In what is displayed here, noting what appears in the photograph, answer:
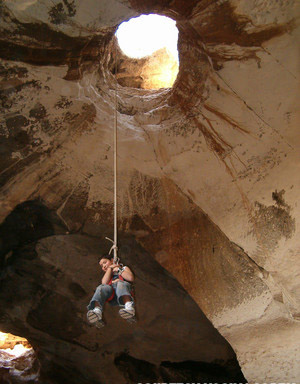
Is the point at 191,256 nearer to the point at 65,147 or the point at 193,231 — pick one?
the point at 193,231

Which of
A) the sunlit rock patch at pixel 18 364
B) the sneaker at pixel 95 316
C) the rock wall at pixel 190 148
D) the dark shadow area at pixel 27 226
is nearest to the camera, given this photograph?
the sneaker at pixel 95 316

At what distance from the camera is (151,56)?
7.17 m

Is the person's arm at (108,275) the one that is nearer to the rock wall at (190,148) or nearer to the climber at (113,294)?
the climber at (113,294)

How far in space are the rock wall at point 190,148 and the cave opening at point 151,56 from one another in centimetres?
208

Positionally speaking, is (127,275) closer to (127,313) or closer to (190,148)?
(127,313)

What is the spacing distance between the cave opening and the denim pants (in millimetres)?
4748

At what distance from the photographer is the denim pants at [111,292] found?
9.97ft

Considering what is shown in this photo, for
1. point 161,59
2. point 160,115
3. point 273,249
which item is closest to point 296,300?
point 273,249

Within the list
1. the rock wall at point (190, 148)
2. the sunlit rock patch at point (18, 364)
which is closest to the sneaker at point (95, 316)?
the rock wall at point (190, 148)

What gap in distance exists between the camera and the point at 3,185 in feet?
15.4

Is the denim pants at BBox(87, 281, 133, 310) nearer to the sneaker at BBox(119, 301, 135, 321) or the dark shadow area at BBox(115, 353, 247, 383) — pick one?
the sneaker at BBox(119, 301, 135, 321)

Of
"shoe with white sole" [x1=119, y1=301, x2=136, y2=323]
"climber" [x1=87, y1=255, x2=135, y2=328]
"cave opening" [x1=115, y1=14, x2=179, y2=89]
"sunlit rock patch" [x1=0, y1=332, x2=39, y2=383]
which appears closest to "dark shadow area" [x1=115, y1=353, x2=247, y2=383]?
"sunlit rock patch" [x1=0, y1=332, x2=39, y2=383]

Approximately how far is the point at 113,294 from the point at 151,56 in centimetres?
541

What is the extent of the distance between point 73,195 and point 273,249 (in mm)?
2740
